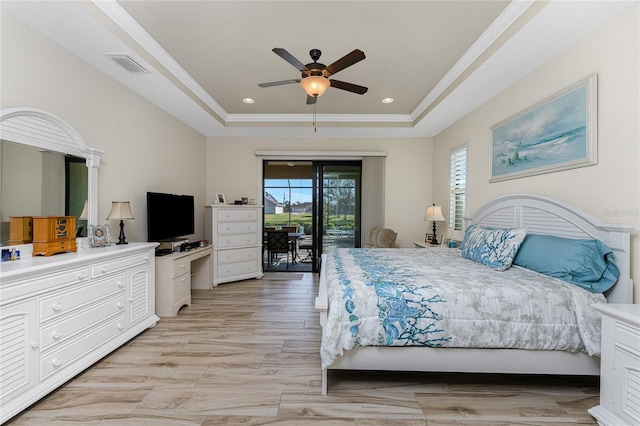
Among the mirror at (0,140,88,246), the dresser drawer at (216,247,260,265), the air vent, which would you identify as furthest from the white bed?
the dresser drawer at (216,247,260,265)

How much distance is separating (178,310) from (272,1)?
129 inches

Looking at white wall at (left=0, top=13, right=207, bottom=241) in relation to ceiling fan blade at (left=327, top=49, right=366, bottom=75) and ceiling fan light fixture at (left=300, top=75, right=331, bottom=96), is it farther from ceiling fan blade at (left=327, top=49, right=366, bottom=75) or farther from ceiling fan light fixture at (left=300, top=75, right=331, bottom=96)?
ceiling fan blade at (left=327, top=49, right=366, bottom=75)

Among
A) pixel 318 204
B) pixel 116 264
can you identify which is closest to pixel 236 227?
pixel 318 204

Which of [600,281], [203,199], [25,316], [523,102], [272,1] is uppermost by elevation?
[272,1]

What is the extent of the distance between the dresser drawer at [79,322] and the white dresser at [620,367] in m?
3.34

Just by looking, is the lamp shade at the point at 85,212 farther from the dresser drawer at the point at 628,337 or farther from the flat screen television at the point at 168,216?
the dresser drawer at the point at 628,337

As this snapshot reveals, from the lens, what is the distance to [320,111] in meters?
Answer: 4.53

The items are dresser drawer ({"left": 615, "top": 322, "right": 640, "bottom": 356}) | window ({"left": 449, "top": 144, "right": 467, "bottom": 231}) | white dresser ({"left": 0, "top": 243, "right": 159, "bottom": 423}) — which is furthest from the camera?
window ({"left": 449, "top": 144, "right": 467, "bottom": 231})

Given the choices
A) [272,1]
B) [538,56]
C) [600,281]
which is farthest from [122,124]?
[600,281]

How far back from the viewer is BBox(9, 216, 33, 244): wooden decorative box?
1990 millimetres

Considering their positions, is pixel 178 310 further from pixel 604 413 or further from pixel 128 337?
pixel 604 413

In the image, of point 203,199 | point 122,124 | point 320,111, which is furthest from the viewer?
point 203,199

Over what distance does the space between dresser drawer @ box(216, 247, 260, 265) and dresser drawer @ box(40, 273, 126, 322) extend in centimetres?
210

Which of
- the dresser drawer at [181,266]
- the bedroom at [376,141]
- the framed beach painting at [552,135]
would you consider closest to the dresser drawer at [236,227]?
the bedroom at [376,141]
